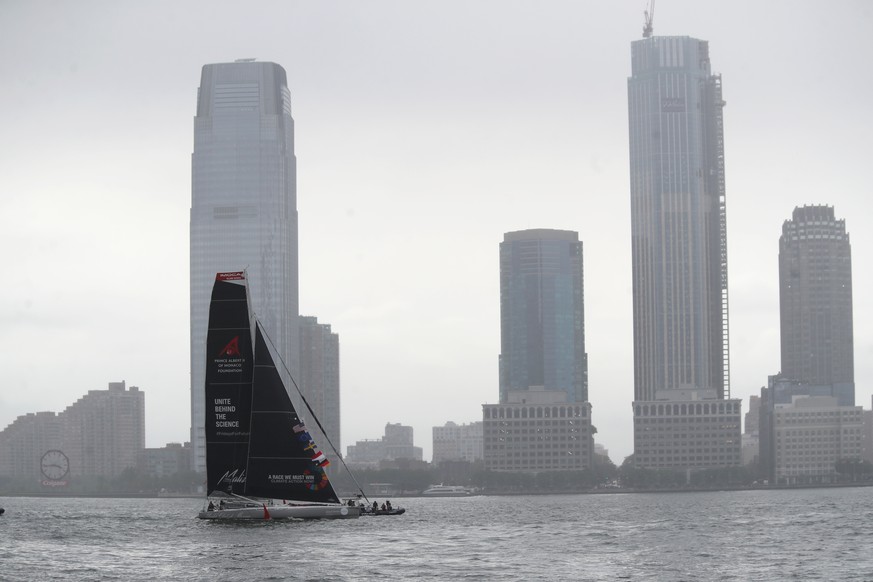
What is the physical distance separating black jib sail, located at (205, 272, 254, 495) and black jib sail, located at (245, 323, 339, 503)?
A: 80 centimetres

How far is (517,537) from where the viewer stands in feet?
400

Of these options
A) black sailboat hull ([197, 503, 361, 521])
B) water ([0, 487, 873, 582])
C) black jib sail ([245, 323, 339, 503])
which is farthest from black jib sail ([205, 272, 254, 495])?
water ([0, 487, 873, 582])

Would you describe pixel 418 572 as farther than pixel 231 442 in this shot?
No

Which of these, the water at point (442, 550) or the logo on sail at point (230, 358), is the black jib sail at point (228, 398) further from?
the water at point (442, 550)

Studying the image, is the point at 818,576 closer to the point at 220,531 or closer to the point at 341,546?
the point at 341,546

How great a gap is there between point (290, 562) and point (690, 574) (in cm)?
2264

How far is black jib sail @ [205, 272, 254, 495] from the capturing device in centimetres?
12050

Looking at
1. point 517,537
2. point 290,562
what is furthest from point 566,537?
point 290,562

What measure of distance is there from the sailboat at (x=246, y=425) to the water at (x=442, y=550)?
2.93m

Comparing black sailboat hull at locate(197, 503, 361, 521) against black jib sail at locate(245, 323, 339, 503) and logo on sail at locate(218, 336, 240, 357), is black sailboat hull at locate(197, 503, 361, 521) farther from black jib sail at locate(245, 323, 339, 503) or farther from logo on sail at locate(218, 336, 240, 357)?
logo on sail at locate(218, 336, 240, 357)

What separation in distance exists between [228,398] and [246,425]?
2401mm

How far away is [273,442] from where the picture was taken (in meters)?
121

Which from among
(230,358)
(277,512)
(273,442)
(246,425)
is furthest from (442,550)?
(230,358)

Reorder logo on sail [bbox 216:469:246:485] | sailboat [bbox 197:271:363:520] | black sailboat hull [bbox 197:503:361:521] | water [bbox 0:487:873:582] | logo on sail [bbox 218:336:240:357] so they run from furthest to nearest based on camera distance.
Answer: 1. logo on sail [bbox 216:469:246:485]
2. logo on sail [bbox 218:336:240:357]
3. sailboat [bbox 197:271:363:520]
4. black sailboat hull [bbox 197:503:361:521]
5. water [bbox 0:487:873:582]
